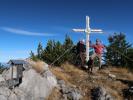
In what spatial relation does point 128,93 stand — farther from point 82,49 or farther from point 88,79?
A: point 82,49

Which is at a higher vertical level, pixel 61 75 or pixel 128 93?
pixel 61 75

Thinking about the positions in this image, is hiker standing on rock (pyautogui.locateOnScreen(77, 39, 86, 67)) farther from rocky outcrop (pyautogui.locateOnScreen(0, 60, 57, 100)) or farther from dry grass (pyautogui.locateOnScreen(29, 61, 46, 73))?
rocky outcrop (pyautogui.locateOnScreen(0, 60, 57, 100))

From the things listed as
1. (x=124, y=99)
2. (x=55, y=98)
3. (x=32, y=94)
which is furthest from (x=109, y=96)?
(x=32, y=94)

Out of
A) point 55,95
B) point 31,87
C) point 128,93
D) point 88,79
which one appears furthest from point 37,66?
point 128,93

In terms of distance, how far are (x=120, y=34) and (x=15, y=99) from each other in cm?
5583

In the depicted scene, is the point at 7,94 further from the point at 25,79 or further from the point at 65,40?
the point at 65,40

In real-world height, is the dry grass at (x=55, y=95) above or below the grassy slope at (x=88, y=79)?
below

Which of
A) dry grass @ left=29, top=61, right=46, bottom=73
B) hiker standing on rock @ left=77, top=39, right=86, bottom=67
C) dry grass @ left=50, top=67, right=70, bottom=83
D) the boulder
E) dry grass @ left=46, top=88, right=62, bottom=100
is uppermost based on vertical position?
hiker standing on rock @ left=77, top=39, right=86, bottom=67

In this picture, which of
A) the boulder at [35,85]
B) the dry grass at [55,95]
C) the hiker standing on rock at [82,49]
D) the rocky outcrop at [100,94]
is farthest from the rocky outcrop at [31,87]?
the hiker standing on rock at [82,49]

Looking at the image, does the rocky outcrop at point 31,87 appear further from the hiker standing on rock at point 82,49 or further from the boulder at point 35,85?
the hiker standing on rock at point 82,49

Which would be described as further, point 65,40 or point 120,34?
point 120,34

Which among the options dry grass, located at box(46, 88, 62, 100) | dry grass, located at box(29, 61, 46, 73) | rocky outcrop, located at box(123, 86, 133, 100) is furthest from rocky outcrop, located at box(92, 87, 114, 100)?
dry grass, located at box(29, 61, 46, 73)

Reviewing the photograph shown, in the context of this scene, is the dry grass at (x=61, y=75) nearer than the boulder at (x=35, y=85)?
No

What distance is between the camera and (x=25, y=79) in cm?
1830
